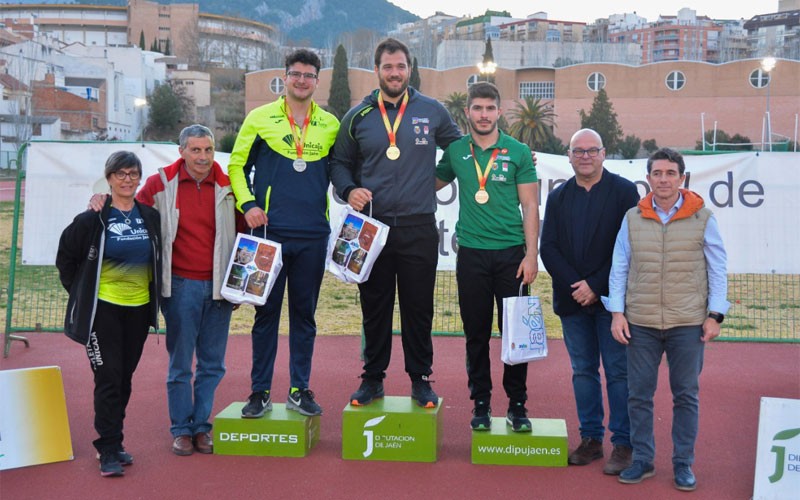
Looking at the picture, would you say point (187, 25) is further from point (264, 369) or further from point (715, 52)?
point (264, 369)

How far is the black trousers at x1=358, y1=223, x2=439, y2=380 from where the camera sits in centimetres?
514

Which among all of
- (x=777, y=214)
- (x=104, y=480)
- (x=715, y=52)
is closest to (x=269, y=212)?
(x=104, y=480)

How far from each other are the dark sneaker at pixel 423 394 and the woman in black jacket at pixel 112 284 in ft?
5.54

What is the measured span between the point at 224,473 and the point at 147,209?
1.64 metres

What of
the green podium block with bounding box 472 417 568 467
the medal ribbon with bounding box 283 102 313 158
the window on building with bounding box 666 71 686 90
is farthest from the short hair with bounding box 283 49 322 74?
the window on building with bounding box 666 71 686 90

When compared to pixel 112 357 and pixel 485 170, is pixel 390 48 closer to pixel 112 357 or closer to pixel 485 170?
pixel 485 170

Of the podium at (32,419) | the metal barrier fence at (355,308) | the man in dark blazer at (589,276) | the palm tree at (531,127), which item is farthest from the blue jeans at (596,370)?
the palm tree at (531,127)

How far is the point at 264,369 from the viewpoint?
17.4 ft

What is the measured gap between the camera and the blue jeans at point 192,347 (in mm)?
5102

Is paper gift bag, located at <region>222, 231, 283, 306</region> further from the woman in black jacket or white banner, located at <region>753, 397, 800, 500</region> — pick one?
white banner, located at <region>753, 397, 800, 500</region>

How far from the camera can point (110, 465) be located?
189 inches

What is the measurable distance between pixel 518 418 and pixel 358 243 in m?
1.48

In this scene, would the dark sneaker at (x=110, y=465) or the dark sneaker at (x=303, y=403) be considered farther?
the dark sneaker at (x=303, y=403)

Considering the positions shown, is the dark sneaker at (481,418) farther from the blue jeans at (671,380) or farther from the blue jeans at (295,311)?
the blue jeans at (295,311)
